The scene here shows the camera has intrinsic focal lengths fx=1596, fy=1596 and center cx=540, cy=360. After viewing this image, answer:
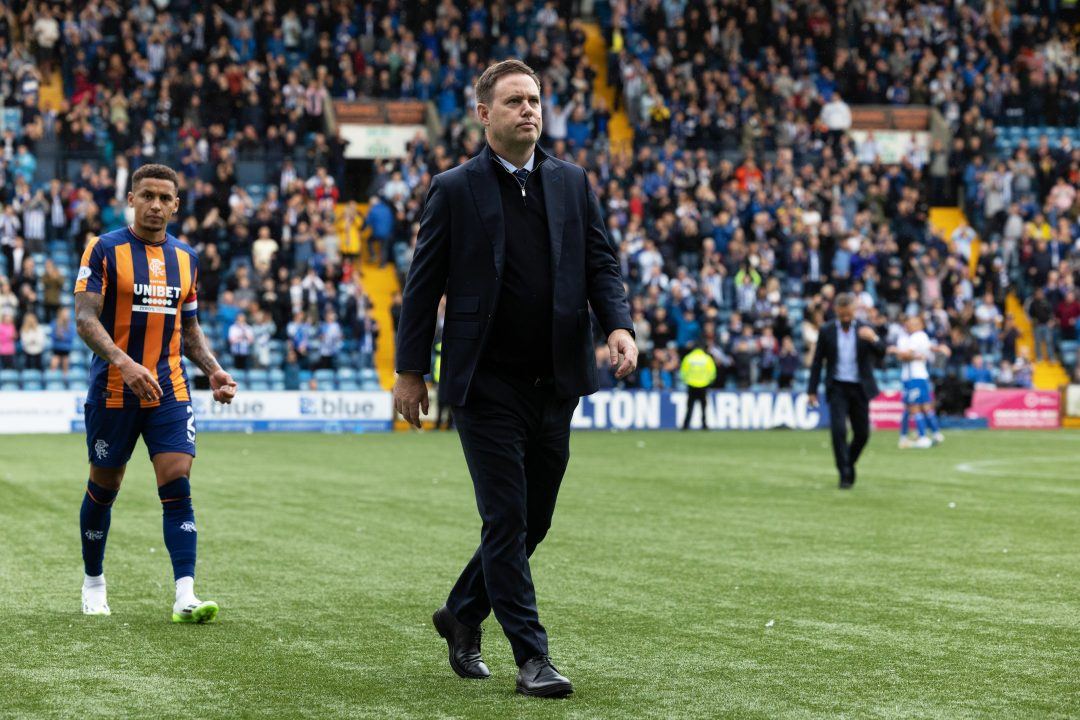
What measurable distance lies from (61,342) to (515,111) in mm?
23895

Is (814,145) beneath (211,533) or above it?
above

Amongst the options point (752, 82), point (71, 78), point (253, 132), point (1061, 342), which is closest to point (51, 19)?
point (71, 78)

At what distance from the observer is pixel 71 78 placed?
33.5 m

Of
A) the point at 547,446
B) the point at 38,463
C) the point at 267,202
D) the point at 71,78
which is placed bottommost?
the point at 38,463

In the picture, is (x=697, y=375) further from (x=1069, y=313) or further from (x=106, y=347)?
(x=106, y=347)

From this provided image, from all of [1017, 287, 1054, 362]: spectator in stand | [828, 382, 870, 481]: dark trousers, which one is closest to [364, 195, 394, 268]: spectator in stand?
[1017, 287, 1054, 362]: spectator in stand

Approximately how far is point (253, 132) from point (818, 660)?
27.0 m

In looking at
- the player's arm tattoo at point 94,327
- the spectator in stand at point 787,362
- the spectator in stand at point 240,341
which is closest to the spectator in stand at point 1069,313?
the spectator in stand at point 787,362

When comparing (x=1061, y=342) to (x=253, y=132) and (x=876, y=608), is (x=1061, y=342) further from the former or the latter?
(x=876, y=608)

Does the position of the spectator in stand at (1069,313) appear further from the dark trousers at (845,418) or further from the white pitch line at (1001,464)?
the dark trousers at (845,418)

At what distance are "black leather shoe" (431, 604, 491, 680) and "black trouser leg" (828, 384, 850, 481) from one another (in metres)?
10.8

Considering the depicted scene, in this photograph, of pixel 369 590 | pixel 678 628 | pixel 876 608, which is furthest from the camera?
pixel 369 590

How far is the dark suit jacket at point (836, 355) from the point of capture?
16812 millimetres

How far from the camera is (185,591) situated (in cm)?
772
